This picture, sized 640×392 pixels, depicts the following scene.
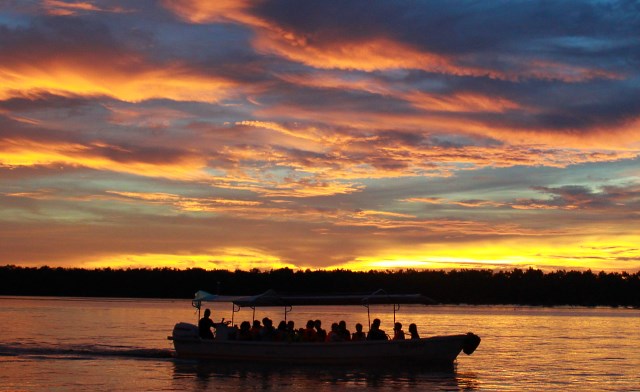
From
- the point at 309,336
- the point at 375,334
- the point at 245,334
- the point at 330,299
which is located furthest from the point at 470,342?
the point at 245,334

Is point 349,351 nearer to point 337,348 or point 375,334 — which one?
point 337,348

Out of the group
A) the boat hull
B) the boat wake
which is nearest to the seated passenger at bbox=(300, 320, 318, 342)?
the boat hull

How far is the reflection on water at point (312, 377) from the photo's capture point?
Answer: 3228cm

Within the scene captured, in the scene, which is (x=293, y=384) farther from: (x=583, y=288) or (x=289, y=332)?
(x=583, y=288)

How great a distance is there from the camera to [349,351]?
118ft

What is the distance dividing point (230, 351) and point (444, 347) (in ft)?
31.8

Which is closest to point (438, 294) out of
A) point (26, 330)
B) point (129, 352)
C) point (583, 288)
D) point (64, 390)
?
point (583, 288)

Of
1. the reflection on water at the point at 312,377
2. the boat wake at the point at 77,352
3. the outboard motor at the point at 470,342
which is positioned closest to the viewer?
the reflection on water at the point at 312,377

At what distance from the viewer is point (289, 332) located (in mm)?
37719

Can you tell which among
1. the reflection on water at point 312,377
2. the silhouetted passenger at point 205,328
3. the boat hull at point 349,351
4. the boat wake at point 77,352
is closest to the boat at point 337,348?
the boat hull at point 349,351

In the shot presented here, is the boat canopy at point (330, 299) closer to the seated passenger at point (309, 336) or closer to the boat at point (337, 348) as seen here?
the boat at point (337, 348)

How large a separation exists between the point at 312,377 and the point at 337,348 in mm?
2060

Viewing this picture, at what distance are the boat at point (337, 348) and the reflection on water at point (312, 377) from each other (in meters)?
0.42

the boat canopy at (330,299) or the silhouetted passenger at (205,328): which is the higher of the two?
the boat canopy at (330,299)
